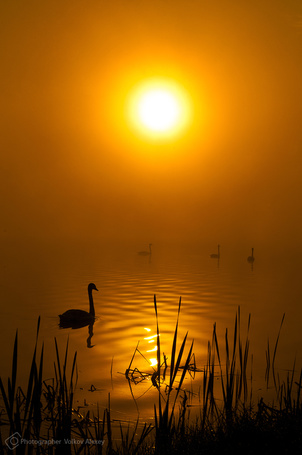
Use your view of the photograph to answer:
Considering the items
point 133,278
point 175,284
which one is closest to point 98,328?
point 175,284

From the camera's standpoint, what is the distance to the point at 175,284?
34031mm

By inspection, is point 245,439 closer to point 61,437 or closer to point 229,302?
point 61,437

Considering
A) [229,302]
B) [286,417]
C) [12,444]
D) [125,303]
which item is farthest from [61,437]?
[229,302]

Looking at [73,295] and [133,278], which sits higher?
[133,278]

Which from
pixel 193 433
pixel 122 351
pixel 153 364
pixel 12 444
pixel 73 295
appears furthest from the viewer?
pixel 73 295

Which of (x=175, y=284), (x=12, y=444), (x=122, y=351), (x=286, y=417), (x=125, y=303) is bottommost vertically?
(x=12, y=444)

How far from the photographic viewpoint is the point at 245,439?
6.02 meters

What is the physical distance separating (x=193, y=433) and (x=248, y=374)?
557 centimetres

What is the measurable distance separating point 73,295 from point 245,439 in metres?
22.6

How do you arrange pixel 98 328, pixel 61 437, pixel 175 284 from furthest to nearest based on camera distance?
pixel 175 284 < pixel 98 328 < pixel 61 437

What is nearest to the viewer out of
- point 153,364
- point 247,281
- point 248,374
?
point 248,374

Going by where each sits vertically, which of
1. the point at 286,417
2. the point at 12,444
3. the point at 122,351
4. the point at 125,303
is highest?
the point at 125,303

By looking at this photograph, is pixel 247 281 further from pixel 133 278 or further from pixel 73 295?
pixel 73 295

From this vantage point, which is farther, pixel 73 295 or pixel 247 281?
pixel 247 281
